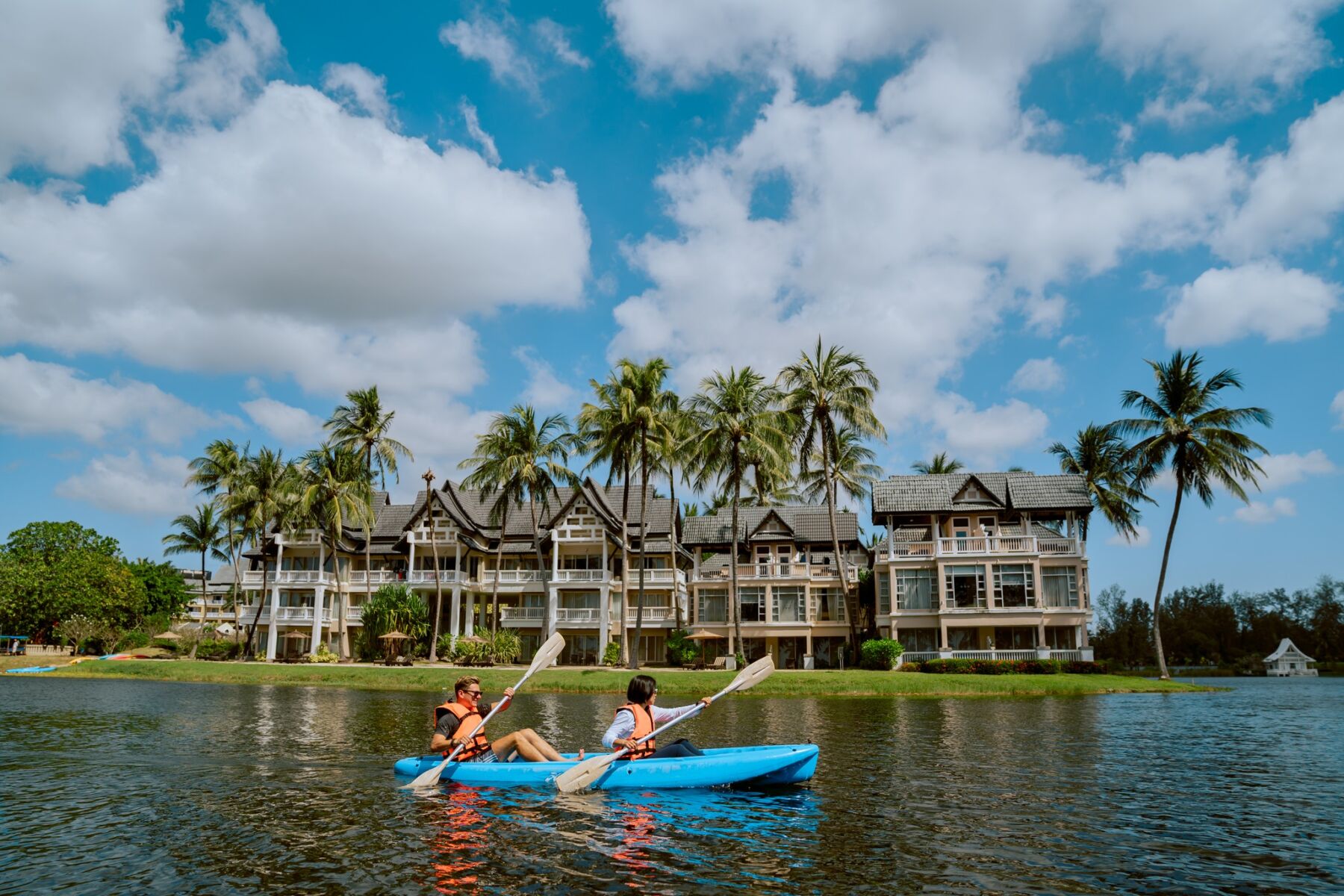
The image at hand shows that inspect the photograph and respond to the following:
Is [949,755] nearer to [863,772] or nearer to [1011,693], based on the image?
[863,772]

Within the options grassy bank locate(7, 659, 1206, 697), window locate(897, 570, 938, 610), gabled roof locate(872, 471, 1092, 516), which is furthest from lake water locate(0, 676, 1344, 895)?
gabled roof locate(872, 471, 1092, 516)

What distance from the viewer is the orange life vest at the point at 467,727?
1423 centimetres

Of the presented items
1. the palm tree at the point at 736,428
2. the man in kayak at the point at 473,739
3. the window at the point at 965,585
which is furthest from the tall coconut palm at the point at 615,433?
the man in kayak at the point at 473,739

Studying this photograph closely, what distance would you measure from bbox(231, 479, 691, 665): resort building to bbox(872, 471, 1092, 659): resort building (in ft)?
44.3

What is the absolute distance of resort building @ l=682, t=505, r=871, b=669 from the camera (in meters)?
55.8

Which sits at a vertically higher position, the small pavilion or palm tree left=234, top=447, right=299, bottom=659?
palm tree left=234, top=447, right=299, bottom=659

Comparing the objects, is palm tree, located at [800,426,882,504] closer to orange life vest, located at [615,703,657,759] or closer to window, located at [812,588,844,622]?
window, located at [812,588,844,622]

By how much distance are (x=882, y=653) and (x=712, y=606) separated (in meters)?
13.1

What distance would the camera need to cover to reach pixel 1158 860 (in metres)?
9.72

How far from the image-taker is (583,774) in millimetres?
13133

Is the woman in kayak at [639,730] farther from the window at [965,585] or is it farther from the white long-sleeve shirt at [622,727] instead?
the window at [965,585]

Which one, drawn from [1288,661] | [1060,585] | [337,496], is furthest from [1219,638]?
[337,496]

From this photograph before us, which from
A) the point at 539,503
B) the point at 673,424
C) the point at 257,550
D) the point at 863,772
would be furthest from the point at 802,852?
the point at 257,550

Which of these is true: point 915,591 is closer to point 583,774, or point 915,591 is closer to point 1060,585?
point 1060,585
